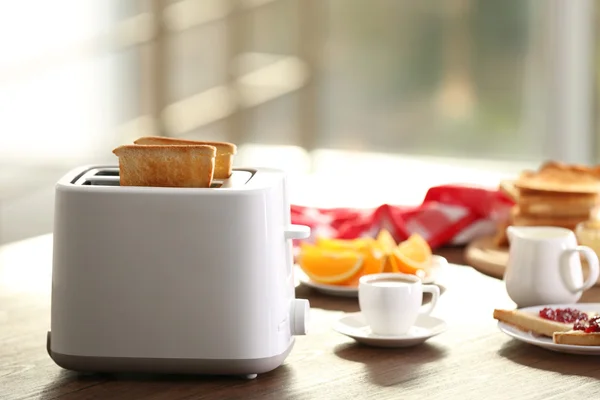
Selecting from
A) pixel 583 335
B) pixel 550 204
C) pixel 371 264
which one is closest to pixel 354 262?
pixel 371 264

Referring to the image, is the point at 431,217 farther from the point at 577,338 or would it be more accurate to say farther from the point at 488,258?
the point at 577,338

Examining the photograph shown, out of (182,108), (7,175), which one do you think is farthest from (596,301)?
(182,108)

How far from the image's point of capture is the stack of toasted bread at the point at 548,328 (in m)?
1.17

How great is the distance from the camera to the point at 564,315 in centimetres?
127

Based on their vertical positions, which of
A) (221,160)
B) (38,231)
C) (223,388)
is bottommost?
(38,231)

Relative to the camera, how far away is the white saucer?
1.22 meters

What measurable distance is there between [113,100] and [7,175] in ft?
2.89

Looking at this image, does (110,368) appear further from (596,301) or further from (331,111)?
(331,111)

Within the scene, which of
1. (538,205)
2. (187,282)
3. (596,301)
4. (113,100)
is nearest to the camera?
(187,282)

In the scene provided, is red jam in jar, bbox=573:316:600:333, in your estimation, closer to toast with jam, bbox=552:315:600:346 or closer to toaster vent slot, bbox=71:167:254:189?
toast with jam, bbox=552:315:600:346

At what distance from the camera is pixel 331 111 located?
725cm

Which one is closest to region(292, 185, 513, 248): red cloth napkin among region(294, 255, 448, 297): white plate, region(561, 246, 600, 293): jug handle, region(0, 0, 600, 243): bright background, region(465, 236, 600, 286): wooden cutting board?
region(465, 236, 600, 286): wooden cutting board

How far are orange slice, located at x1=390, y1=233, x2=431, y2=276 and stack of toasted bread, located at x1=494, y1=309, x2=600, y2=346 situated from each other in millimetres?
286

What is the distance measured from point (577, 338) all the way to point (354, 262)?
45 cm
